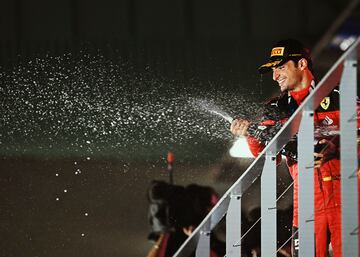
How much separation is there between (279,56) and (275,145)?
103 centimetres

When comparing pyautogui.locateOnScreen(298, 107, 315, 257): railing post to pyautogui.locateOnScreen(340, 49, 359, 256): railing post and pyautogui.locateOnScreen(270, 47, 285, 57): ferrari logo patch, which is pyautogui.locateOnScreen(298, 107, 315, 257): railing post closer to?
pyautogui.locateOnScreen(340, 49, 359, 256): railing post

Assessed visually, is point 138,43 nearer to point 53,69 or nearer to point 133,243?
point 53,69

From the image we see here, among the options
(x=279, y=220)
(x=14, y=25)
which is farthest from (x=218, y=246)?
(x=14, y=25)

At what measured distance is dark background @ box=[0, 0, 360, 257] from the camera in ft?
20.8

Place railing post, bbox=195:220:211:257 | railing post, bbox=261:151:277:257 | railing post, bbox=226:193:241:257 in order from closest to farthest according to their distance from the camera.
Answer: railing post, bbox=261:151:277:257 → railing post, bbox=226:193:241:257 → railing post, bbox=195:220:211:257

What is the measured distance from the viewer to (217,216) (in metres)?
3.20

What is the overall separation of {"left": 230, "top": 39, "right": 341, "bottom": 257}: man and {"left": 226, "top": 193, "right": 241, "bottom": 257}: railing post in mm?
220

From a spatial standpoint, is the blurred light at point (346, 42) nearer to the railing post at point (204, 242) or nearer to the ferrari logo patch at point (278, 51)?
the ferrari logo patch at point (278, 51)

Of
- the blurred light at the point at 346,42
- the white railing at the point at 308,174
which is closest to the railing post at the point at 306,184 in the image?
the white railing at the point at 308,174

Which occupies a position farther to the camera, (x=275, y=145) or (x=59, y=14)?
(x=59, y=14)

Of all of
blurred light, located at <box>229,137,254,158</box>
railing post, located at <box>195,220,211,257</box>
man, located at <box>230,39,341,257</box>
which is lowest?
railing post, located at <box>195,220,211,257</box>

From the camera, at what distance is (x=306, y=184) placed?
2533 millimetres

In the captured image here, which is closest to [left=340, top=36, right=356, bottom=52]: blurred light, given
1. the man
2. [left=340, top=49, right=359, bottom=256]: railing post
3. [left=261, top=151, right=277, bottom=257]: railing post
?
the man

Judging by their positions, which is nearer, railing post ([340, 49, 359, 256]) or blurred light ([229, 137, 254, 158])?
railing post ([340, 49, 359, 256])
